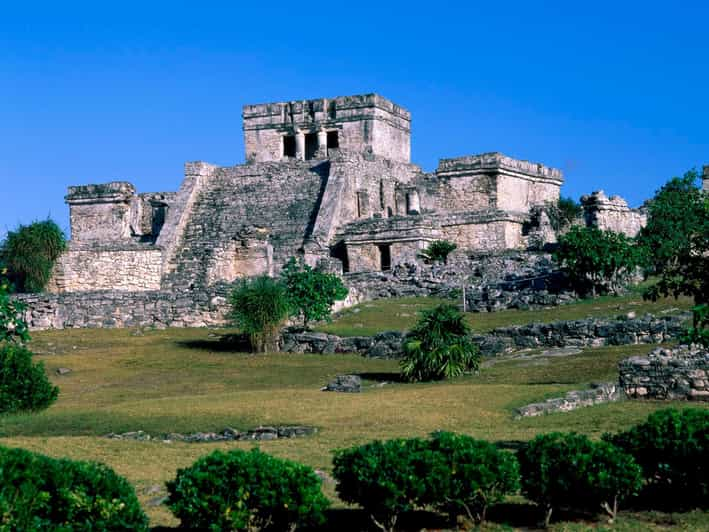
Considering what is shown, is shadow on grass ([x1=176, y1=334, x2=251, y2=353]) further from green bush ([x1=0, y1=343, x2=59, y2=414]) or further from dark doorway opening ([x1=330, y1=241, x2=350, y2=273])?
green bush ([x1=0, y1=343, x2=59, y2=414])

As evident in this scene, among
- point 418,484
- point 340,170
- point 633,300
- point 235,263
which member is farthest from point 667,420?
point 340,170

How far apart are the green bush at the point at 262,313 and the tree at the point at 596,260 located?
8.83 m

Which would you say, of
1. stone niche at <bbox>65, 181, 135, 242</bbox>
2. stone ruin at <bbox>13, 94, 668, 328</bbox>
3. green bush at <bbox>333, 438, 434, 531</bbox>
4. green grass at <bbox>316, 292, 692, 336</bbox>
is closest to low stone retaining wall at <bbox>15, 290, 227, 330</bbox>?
stone ruin at <bbox>13, 94, 668, 328</bbox>

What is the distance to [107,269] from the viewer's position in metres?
41.4

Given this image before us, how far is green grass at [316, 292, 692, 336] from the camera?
29.8 meters

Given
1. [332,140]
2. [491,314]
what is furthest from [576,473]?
[332,140]

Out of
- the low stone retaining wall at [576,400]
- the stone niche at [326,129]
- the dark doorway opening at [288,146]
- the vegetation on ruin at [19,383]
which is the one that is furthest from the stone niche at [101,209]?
the low stone retaining wall at [576,400]

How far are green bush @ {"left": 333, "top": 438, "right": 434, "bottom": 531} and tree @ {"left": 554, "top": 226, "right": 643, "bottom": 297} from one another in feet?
74.1

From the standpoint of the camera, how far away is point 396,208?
47.2m

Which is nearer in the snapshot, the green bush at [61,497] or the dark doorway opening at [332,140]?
the green bush at [61,497]

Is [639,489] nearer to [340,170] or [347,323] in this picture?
[347,323]

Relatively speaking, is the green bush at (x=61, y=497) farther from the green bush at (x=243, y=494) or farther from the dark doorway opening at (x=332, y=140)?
the dark doorway opening at (x=332, y=140)

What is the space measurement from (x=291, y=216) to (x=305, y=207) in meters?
0.66

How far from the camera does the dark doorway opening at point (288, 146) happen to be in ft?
172
